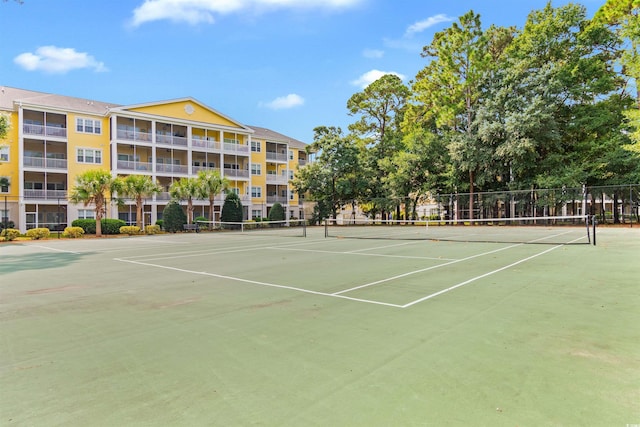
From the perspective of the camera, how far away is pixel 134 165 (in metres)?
40.3

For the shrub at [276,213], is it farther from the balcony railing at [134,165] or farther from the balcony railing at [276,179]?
the balcony railing at [134,165]

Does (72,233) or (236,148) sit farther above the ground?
(236,148)

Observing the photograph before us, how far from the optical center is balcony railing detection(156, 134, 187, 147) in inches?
1687

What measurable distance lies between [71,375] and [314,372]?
84.8 inches

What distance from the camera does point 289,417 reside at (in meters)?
2.54

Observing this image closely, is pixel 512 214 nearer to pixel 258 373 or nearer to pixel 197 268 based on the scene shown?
pixel 197 268

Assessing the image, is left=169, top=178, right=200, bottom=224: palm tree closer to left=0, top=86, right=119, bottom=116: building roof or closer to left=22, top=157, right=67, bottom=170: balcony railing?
left=22, top=157, right=67, bottom=170: balcony railing

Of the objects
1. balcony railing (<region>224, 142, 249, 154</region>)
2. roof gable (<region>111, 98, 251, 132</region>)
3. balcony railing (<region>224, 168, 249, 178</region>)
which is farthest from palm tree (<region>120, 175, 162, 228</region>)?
balcony railing (<region>224, 142, 249, 154</region>)

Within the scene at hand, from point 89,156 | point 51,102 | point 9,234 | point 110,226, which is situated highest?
point 51,102

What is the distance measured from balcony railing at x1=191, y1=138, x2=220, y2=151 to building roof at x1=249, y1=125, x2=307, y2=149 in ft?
23.0

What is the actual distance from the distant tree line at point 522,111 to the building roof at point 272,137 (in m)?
18.3

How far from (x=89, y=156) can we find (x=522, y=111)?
44105 mm

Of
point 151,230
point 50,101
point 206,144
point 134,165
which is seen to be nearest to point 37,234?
point 151,230

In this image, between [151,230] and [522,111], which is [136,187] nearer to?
[151,230]
